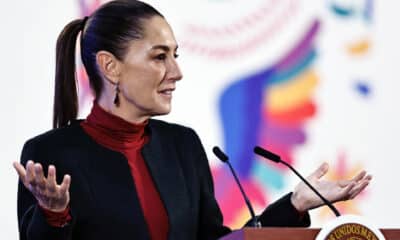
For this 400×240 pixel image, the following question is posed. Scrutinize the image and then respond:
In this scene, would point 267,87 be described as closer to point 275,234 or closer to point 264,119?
point 264,119

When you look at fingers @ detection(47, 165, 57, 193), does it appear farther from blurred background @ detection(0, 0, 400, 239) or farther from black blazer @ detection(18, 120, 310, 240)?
blurred background @ detection(0, 0, 400, 239)

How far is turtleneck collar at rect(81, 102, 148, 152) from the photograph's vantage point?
2027 millimetres

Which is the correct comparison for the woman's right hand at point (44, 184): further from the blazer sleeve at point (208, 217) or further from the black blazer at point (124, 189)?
the blazer sleeve at point (208, 217)

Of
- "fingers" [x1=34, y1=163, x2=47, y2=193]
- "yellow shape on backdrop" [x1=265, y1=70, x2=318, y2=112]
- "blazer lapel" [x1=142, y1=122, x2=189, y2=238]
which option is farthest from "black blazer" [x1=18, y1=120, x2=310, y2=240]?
"yellow shape on backdrop" [x1=265, y1=70, x2=318, y2=112]

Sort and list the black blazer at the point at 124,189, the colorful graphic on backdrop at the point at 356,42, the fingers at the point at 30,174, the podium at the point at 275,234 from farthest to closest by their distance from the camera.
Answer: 1. the colorful graphic on backdrop at the point at 356,42
2. the black blazer at the point at 124,189
3. the fingers at the point at 30,174
4. the podium at the point at 275,234

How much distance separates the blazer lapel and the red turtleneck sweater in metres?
0.01

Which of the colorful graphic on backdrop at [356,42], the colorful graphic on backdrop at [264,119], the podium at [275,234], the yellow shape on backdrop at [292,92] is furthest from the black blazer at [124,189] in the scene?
the colorful graphic on backdrop at [356,42]

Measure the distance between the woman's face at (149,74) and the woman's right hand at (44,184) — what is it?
37cm

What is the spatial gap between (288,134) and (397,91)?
371 mm

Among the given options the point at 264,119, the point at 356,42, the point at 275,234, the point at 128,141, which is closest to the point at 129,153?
the point at 128,141

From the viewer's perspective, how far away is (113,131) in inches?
79.9

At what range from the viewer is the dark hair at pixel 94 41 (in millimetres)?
2055

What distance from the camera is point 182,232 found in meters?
1.96

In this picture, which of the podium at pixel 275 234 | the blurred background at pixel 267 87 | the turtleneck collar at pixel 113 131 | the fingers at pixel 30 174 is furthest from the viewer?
the blurred background at pixel 267 87
